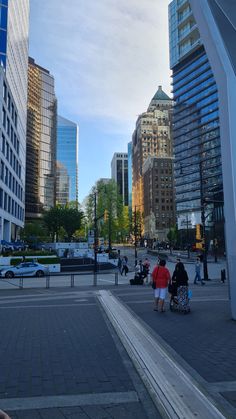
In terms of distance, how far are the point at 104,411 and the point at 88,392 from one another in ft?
2.28

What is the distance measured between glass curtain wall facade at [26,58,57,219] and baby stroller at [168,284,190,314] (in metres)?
111

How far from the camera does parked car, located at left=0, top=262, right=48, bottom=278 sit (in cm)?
3156

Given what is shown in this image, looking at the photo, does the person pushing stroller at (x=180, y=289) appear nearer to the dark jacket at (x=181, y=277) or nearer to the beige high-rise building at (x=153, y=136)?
the dark jacket at (x=181, y=277)

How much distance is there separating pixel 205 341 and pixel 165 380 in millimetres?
2755

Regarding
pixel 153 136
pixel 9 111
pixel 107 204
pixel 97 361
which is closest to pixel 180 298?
pixel 97 361

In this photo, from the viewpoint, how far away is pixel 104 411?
14.5 ft

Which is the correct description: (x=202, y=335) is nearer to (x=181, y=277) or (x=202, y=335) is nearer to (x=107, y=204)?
(x=181, y=277)

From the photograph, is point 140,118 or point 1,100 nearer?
point 1,100

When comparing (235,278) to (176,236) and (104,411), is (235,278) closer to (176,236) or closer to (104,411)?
(104,411)

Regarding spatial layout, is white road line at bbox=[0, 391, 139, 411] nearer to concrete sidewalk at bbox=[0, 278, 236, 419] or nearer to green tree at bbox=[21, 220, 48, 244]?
concrete sidewalk at bbox=[0, 278, 236, 419]

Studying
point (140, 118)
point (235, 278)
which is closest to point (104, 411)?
point (235, 278)

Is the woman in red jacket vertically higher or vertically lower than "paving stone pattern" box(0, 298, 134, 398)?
higher

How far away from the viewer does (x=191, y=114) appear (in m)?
116

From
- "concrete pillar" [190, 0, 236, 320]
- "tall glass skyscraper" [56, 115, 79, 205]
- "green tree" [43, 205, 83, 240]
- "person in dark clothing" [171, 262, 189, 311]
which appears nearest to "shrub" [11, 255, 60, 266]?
"person in dark clothing" [171, 262, 189, 311]
